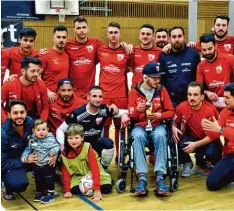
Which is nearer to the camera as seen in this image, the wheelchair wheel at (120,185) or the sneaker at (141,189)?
the sneaker at (141,189)

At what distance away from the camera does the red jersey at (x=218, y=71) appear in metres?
3.79

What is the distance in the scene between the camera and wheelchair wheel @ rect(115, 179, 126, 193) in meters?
3.24

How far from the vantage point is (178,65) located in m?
3.84

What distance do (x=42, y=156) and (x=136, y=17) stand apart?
10.4m

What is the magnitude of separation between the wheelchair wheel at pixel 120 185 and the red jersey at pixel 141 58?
118 centimetres

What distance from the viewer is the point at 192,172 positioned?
388 cm

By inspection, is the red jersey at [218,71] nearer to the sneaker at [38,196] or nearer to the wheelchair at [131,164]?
the wheelchair at [131,164]

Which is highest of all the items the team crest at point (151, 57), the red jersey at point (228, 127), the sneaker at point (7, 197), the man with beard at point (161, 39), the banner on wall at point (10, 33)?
the banner on wall at point (10, 33)

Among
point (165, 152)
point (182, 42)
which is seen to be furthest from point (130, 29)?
point (165, 152)

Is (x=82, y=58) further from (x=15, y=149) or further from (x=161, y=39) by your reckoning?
(x=15, y=149)

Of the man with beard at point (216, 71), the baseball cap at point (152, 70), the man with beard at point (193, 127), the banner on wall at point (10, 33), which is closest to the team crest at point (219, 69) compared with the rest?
the man with beard at point (216, 71)

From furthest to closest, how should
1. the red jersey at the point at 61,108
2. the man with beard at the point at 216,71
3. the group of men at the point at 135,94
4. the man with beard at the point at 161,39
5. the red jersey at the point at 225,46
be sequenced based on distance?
the man with beard at the point at 161,39 < the red jersey at the point at 225,46 < the man with beard at the point at 216,71 < the red jersey at the point at 61,108 < the group of men at the point at 135,94

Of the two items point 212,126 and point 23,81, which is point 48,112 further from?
point 212,126

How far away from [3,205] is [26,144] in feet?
1.68
